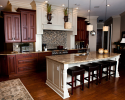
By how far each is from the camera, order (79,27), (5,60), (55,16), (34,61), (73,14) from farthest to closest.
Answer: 1. (79,27)
2. (73,14)
3. (55,16)
4. (34,61)
5. (5,60)

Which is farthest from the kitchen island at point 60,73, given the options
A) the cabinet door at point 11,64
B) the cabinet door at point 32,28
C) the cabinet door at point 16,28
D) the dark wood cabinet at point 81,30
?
the dark wood cabinet at point 81,30

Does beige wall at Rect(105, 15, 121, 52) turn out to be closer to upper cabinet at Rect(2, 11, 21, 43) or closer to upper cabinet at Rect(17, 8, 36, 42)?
upper cabinet at Rect(17, 8, 36, 42)

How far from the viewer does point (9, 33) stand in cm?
466

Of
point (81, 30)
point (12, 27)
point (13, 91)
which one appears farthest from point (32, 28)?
point (81, 30)

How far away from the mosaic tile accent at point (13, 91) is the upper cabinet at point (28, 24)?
6.24 feet

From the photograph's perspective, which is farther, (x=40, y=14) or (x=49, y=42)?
(x=49, y=42)

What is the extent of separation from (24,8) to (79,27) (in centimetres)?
314

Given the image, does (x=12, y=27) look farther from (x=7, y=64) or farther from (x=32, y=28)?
(x=7, y=64)

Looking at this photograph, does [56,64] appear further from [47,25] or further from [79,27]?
[79,27]

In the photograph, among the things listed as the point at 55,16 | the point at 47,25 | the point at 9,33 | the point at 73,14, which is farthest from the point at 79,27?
the point at 9,33

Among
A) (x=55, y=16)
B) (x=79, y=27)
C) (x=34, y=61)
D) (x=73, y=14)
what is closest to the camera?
(x=34, y=61)

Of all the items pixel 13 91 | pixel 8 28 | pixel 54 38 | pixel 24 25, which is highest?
pixel 24 25

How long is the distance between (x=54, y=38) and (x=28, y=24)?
5.55 feet

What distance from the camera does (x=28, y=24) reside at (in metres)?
4.94
